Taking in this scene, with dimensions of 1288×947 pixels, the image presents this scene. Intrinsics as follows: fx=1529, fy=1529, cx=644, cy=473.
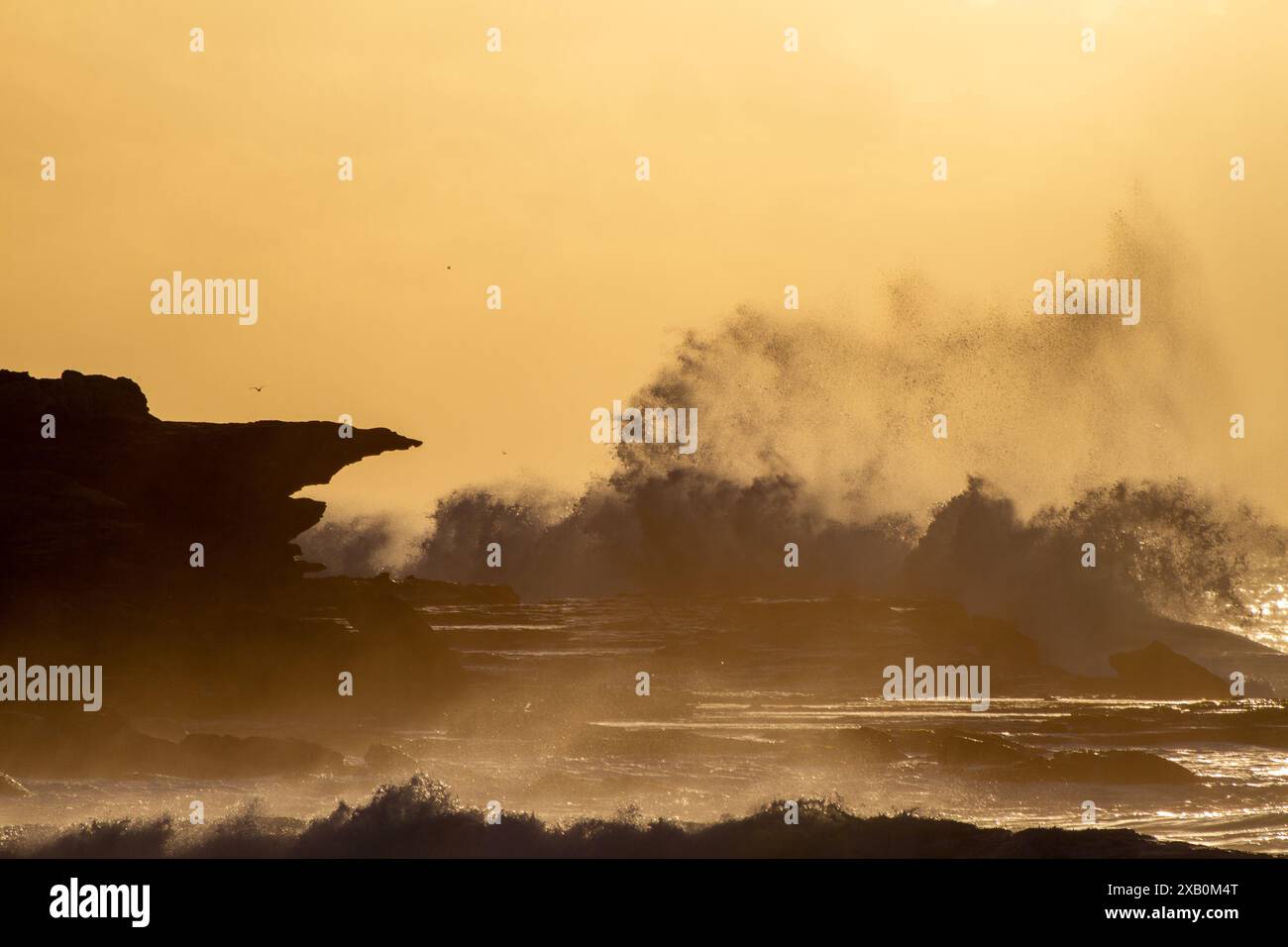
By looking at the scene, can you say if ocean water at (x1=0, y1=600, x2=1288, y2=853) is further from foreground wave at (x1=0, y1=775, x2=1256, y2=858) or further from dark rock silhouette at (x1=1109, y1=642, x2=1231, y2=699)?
dark rock silhouette at (x1=1109, y1=642, x2=1231, y2=699)

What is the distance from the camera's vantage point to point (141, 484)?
37719 millimetres

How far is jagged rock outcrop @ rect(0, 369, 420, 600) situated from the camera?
3531 centimetres

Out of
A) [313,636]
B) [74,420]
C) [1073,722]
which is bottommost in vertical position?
[1073,722]

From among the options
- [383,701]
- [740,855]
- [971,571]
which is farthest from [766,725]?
[971,571]

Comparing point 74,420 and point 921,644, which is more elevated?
point 74,420

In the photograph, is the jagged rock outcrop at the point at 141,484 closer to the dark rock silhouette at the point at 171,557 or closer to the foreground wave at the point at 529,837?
the dark rock silhouette at the point at 171,557

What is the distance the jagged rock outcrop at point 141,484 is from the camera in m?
35.3

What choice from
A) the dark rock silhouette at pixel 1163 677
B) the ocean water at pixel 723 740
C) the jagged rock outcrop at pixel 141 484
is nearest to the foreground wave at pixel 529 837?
the ocean water at pixel 723 740

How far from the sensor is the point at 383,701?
135 ft

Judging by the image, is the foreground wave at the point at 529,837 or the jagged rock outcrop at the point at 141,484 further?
the jagged rock outcrop at the point at 141,484

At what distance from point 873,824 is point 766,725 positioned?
63.8ft

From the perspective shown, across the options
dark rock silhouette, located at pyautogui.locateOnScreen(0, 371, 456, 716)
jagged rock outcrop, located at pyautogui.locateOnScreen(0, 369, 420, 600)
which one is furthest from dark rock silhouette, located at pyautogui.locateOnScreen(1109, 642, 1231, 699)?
jagged rock outcrop, located at pyautogui.locateOnScreen(0, 369, 420, 600)
